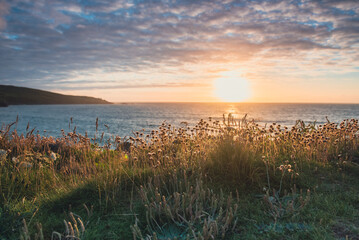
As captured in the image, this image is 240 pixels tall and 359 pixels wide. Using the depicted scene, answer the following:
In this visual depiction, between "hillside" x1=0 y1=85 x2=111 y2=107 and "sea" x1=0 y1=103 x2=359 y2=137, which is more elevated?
"hillside" x1=0 y1=85 x2=111 y2=107

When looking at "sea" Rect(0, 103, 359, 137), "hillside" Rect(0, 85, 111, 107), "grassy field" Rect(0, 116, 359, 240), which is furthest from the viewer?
"hillside" Rect(0, 85, 111, 107)

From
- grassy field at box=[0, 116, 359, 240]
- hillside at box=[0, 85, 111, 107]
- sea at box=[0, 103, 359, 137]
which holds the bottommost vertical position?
sea at box=[0, 103, 359, 137]

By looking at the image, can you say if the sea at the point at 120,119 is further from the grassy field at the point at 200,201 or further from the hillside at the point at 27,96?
the hillside at the point at 27,96

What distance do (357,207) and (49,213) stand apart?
15.5 ft

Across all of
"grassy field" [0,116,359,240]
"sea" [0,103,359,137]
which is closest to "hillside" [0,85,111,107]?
"sea" [0,103,359,137]

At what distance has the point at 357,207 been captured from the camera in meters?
3.47

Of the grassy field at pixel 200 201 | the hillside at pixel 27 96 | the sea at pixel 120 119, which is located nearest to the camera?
the grassy field at pixel 200 201

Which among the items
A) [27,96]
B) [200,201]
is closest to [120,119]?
[200,201]

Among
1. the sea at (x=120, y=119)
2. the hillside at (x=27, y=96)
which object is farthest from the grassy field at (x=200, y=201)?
the hillside at (x=27, y=96)

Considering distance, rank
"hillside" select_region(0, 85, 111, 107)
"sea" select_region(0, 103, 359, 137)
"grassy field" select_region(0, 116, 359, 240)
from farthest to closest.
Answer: "hillside" select_region(0, 85, 111, 107), "sea" select_region(0, 103, 359, 137), "grassy field" select_region(0, 116, 359, 240)

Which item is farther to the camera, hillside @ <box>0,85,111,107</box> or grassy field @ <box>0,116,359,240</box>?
hillside @ <box>0,85,111,107</box>

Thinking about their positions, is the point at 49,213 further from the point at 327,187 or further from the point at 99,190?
the point at 327,187

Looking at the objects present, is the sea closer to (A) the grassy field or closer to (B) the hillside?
(A) the grassy field

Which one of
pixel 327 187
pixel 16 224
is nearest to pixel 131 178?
pixel 16 224
